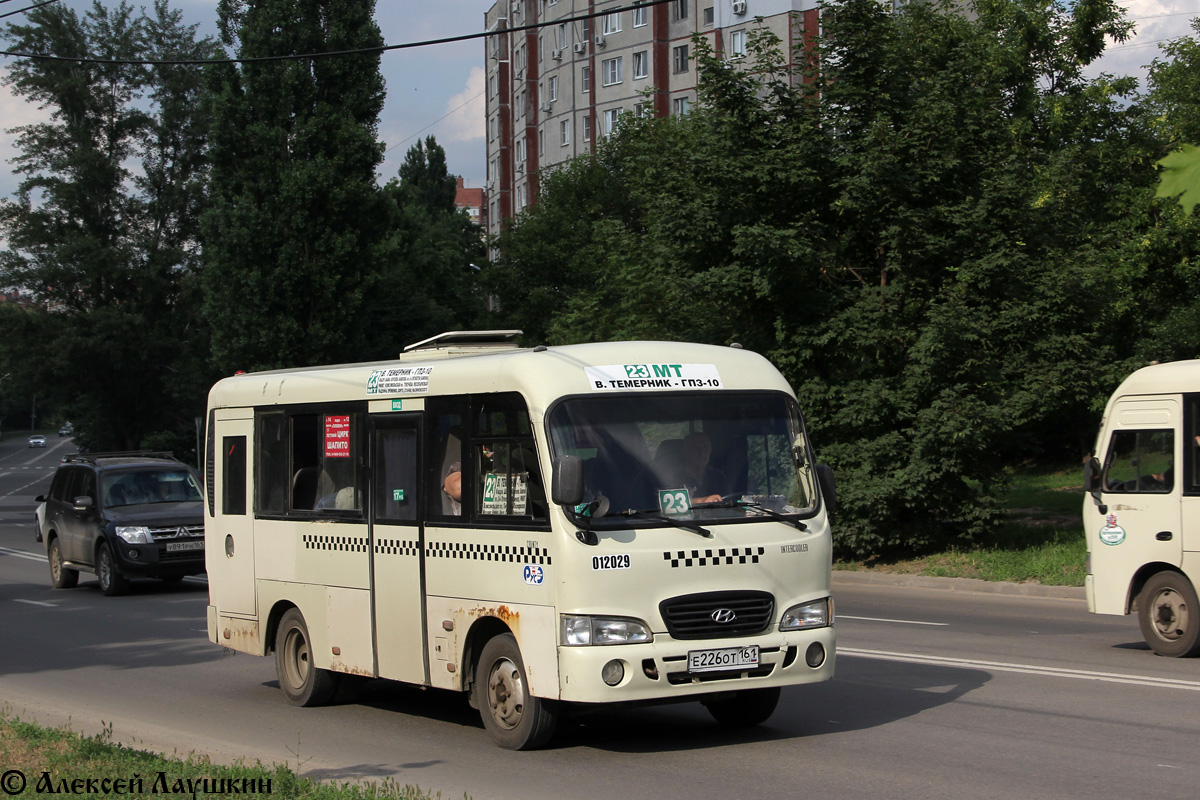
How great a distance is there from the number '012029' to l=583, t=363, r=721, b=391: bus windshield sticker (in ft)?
3.64

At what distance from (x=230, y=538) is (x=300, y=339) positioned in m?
32.1

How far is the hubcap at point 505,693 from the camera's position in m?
8.00

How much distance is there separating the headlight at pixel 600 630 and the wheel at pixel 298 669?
329 centimetres

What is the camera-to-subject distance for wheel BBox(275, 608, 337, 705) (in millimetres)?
10141

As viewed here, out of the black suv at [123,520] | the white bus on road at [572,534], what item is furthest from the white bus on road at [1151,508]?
the black suv at [123,520]

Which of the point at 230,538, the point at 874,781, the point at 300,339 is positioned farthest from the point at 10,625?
the point at 300,339

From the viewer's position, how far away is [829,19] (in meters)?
21.2

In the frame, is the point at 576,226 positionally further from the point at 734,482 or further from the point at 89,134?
the point at 734,482

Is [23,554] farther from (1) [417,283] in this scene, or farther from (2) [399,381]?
(1) [417,283]

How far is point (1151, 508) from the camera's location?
12.1 m

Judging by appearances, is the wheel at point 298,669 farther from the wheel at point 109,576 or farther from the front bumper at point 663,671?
the wheel at point 109,576

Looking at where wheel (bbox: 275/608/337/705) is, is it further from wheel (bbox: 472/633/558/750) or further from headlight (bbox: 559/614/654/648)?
headlight (bbox: 559/614/654/648)

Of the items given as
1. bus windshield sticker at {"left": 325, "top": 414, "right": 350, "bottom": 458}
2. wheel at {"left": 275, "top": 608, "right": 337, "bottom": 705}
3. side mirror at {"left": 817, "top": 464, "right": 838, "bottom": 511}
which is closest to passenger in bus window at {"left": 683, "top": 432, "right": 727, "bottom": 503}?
side mirror at {"left": 817, "top": 464, "right": 838, "bottom": 511}

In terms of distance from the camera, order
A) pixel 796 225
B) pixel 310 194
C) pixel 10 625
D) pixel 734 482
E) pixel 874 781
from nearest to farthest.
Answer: pixel 874 781
pixel 734 482
pixel 10 625
pixel 796 225
pixel 310 194
